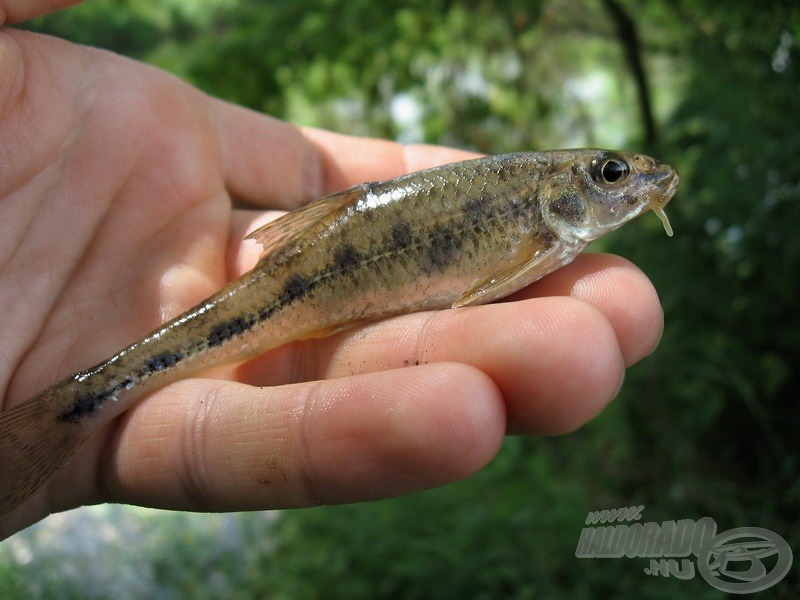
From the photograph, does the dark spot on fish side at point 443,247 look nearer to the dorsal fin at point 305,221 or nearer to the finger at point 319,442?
the dorsal fin at point 305,221

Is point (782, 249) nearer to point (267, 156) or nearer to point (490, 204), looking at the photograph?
point (490, 204)

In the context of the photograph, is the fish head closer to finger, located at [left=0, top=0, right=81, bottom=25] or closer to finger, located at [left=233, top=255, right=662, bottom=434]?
finger, located at [left=233, top=255, right=662, bottom=434]

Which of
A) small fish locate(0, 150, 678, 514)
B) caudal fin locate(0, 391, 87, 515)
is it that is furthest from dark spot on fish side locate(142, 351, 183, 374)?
caudal fin locate(0, 391, 87, 515)

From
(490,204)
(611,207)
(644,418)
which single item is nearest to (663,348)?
(644,418)

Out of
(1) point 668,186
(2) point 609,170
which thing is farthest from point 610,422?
(2) point 609,170

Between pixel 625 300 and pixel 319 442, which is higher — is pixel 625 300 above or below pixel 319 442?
below

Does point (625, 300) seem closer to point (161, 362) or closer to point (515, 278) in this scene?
point (515, 278)
